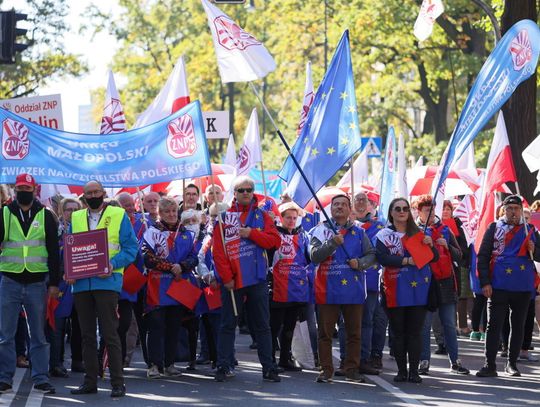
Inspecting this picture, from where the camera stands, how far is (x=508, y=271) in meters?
13.8

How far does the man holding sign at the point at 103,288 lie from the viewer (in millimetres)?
12172

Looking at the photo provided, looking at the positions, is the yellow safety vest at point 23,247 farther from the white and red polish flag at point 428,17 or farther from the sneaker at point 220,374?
the white and red polish flag at point 428,17

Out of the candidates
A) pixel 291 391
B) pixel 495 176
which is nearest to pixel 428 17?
pixel 495 176

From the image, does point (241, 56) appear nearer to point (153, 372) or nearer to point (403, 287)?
point (403, 287)

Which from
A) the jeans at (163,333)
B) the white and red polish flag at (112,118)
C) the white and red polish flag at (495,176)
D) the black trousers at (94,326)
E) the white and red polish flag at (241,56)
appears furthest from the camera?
the white and red polish flag at (112,118)

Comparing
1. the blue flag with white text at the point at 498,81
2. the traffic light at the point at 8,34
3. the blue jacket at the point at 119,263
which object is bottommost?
the blue jacket at the point at 119,263

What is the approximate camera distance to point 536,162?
707 inches

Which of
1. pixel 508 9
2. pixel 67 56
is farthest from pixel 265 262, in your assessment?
pixel 67 56

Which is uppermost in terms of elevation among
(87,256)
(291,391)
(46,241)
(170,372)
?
(46,241)

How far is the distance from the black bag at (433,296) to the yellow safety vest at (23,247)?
363 cm

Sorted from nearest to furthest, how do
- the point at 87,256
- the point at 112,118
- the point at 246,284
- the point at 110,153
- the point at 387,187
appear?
the point at 87,256 → the point at 246,284 → the point at 110,153 → the point at 387,187 → the point at 112,118

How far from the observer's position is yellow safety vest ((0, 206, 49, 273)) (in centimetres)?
1235

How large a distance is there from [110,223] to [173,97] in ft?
17.3

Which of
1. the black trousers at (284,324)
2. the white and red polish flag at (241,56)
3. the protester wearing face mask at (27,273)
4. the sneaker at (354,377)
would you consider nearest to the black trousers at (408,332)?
the sneaker at (354,377)
